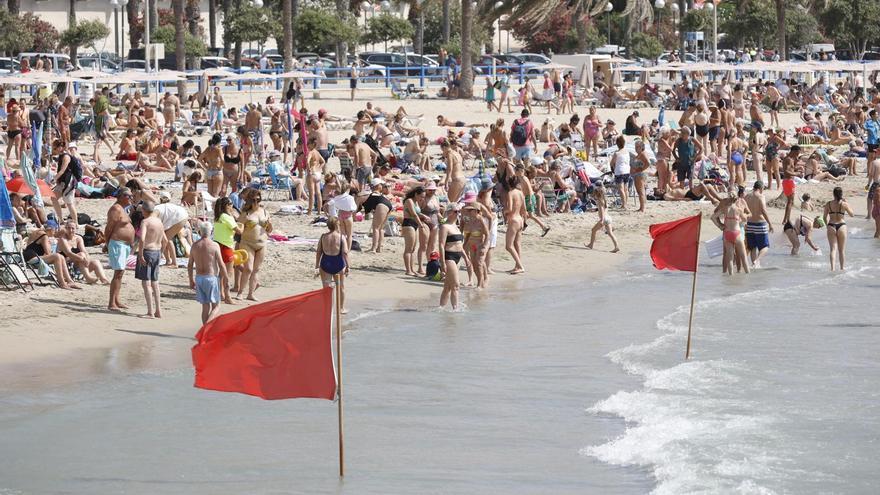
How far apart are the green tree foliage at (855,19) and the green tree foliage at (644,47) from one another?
23.2 feet

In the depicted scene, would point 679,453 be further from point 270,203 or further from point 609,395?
point 270,203

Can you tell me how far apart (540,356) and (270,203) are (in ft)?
27.6

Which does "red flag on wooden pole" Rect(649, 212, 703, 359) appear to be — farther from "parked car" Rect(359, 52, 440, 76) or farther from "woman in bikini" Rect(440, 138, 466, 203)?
"parked car" Rect(359, 52, 440, 76)

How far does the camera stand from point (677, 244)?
14148 millimetres

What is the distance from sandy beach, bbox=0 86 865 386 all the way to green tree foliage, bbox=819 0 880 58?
114 ft

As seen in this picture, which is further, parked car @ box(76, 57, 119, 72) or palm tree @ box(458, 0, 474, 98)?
parked car @ box(76, 57, 119, 72)

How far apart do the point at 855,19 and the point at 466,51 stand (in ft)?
84.5

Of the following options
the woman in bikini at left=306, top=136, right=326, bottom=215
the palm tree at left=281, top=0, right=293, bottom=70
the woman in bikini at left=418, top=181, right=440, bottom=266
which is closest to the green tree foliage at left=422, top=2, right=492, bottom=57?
the palm tree at left=281, top=0, right=293, bottom=70

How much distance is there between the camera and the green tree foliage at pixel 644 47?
60.9m

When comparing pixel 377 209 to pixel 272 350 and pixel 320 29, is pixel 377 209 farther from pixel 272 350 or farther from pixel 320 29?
pixel 320 29

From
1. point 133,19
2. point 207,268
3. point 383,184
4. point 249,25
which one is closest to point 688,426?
point 207,268

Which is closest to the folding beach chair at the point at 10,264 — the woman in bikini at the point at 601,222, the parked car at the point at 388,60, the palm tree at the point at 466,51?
the woman in bikini at the point at 601,222

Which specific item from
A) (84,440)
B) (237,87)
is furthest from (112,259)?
(237,87)

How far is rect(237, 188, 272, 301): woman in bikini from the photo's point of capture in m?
15.0
